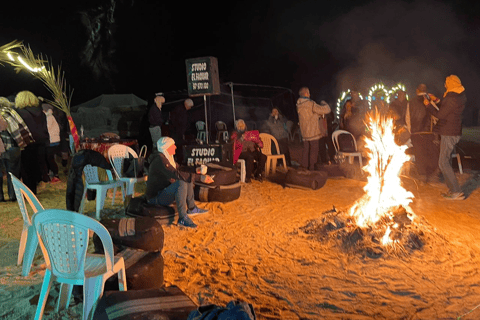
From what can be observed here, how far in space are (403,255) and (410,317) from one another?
1.37 meters

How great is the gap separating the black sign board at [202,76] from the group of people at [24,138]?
3185 millimetres

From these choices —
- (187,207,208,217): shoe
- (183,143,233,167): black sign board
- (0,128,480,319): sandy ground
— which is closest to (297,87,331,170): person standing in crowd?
(183,143,233,167): black sign board

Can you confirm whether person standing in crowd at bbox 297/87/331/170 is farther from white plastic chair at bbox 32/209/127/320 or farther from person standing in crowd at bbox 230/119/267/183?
white plastic chair at bbox 32/209/127/320

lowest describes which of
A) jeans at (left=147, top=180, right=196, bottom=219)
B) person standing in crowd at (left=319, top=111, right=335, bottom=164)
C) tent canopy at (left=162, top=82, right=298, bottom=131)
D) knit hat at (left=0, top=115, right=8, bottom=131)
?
jeans at (left=147, top=180, right=196, bottom=219)

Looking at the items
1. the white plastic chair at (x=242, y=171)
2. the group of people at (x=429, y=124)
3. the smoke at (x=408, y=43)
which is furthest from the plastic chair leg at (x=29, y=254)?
the smoke at (x=408, y=43)

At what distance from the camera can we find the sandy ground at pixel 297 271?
326 centimetres

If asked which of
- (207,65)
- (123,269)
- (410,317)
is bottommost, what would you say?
(410,317)

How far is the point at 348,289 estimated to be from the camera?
11.8 ft

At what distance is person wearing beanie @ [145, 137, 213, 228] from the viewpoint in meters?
5.40

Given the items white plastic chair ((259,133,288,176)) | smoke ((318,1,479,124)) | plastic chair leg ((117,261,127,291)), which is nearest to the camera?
plastic chair leg ((117,261,127,291))

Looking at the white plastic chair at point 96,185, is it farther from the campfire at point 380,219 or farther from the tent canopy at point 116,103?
the tent canopy at point 116,103

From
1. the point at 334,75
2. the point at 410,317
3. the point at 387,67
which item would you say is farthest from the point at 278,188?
the point at 334,75

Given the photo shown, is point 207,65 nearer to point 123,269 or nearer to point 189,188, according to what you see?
point 189,188

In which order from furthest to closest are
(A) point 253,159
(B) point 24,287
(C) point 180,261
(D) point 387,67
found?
(D) point 387,67
(A) point 253,159
(C) point 180,261
(B) point 24,287
